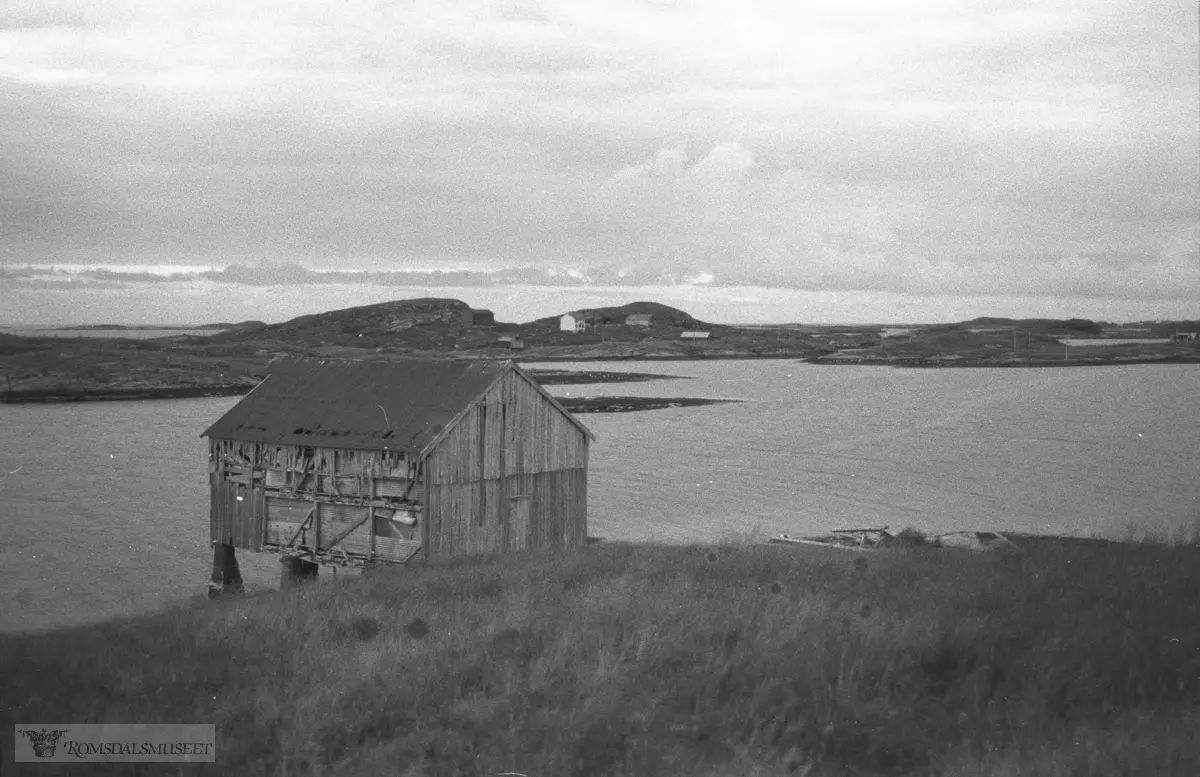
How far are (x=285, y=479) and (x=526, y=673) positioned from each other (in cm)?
2068

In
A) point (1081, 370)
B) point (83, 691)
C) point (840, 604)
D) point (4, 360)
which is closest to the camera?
point (83, 691)

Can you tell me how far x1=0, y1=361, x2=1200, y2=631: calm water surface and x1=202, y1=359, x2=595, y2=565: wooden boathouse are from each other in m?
5.32

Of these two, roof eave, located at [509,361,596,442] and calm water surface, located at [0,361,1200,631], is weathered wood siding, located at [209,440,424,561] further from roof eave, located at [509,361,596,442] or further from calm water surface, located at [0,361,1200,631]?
roof eave, located at [509,361,596,442]

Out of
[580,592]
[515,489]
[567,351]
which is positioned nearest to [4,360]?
[567,351]

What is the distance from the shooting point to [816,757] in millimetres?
10594

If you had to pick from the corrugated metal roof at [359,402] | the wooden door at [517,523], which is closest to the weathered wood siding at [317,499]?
the corrugated metal roof at [359,402]

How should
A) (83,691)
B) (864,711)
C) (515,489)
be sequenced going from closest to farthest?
(864,711), (83,691), (515,489)

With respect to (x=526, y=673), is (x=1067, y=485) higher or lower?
lower

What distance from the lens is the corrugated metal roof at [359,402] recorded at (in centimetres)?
2961

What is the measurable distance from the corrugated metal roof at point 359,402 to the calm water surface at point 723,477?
6.77 m

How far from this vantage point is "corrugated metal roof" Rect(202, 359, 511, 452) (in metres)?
29.6

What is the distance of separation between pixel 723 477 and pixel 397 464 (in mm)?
35498

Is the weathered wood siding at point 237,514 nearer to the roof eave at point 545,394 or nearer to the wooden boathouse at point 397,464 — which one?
the wooden boathouse at point 397,464

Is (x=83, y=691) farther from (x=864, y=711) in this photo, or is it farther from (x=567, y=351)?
(x=567, y=351)
